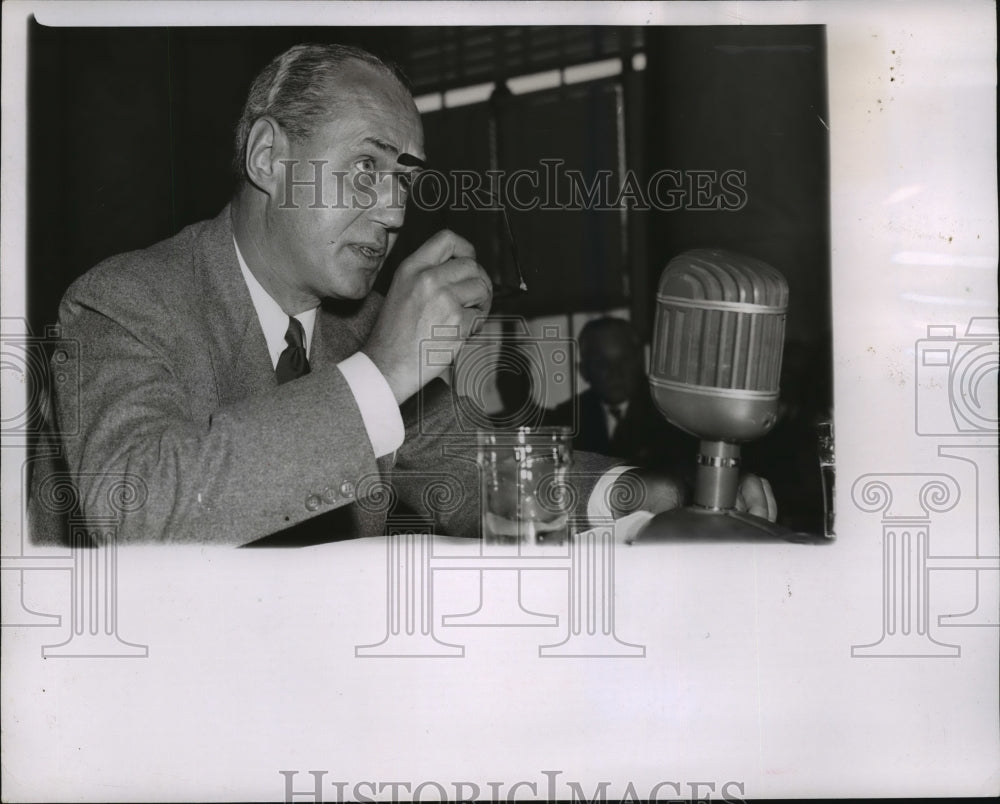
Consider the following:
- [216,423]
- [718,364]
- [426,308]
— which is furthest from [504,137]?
[216,423]

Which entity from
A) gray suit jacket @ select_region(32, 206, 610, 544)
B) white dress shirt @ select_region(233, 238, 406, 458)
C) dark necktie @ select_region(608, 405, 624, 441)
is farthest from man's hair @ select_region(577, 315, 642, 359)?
white dress shirt @ select_region(233, 238, 406, 458)

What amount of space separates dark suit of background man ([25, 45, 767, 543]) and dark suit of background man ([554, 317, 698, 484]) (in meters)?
0.05

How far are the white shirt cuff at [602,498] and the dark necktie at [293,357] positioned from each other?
553mm

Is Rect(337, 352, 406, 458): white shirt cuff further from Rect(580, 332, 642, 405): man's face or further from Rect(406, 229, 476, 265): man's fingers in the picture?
Rect(580, 332, 642, 405): man's face

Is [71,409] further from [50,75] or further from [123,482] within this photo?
[50,75]

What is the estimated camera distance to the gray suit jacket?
64.1 inches

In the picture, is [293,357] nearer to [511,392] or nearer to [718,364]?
[511,392]

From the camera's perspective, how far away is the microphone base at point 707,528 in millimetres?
1693

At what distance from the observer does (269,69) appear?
69.5 inches

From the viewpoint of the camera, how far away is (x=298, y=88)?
175 centimetres

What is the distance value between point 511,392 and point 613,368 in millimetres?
187

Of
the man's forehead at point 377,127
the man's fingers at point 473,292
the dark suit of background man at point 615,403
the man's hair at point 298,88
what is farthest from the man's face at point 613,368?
the man's hair at point 298,88

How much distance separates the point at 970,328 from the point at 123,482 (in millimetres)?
1548

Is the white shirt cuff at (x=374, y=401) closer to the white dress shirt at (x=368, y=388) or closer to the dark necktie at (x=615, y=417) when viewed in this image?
the white dress shirt at (x=368, y=388)
